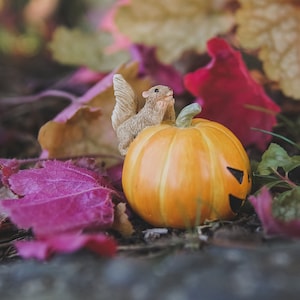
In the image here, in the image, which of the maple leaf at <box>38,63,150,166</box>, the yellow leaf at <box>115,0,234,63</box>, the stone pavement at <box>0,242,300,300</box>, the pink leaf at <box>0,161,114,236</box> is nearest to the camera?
the stone pavement at <box>0,242,300,300</box>

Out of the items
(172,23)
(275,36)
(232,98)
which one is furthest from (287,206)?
(172,23)

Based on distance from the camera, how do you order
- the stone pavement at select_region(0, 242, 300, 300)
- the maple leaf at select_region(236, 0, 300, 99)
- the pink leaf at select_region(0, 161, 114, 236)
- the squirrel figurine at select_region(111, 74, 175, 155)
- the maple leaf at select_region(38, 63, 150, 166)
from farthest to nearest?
the maple leaf at select_region(236, 0, 300, 99)
the maple leaf at select_region(38, 63, 150, 166)
the squirrel figurine at select_region(111, 74, 175, 155)
the pink leaf at select_region(0, 161, 114, 236)
the stone pavement at select_region(0, 242, 300, 300)

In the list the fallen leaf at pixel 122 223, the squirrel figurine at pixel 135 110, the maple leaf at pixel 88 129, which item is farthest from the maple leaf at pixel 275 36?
the fallen leaf at pixel 122 223

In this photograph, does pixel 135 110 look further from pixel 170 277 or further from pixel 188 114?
pixel 170 277

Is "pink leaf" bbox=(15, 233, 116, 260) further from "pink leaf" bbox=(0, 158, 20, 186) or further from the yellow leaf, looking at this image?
the yellow leaf

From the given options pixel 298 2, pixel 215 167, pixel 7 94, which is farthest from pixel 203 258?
pixel 7 94

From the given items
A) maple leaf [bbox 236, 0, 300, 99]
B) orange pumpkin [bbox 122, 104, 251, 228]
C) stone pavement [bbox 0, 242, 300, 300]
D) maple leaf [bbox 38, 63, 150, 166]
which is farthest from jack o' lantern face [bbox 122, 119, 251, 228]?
maple leaf [bbox 236, 0, 300, 99]

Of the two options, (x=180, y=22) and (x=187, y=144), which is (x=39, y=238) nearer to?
(x=187, y=144)
